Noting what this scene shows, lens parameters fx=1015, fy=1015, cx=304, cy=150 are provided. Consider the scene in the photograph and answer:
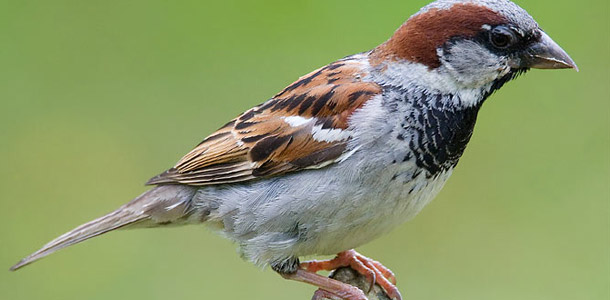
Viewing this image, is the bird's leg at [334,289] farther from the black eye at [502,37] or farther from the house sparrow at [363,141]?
the black eye at [502,37]

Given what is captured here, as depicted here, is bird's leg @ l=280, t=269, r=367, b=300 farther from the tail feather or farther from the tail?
the tail feather

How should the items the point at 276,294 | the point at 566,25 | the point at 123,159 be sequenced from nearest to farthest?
1. the point at 276,294
2. the point at 123,159
3. the point at 566,25

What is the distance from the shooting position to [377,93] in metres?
3.37

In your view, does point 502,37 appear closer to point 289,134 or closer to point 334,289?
point 289,134

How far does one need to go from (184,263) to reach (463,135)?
2363 mm

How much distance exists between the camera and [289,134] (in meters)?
3.49

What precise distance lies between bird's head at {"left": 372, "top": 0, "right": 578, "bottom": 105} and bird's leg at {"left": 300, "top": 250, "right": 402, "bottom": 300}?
2.39ft

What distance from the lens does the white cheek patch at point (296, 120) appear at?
137 inches

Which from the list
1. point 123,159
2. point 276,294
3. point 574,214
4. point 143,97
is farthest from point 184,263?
point 574,214

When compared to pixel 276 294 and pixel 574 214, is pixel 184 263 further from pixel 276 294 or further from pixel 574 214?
pixel 574 214

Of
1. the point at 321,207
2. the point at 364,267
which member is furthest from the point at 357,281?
the point at 321,207

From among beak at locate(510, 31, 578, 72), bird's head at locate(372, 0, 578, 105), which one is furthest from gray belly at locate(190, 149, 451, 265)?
beak at locate(510, 31, 578, 72)

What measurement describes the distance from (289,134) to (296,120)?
0.18ft

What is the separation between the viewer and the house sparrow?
3.25 metres
